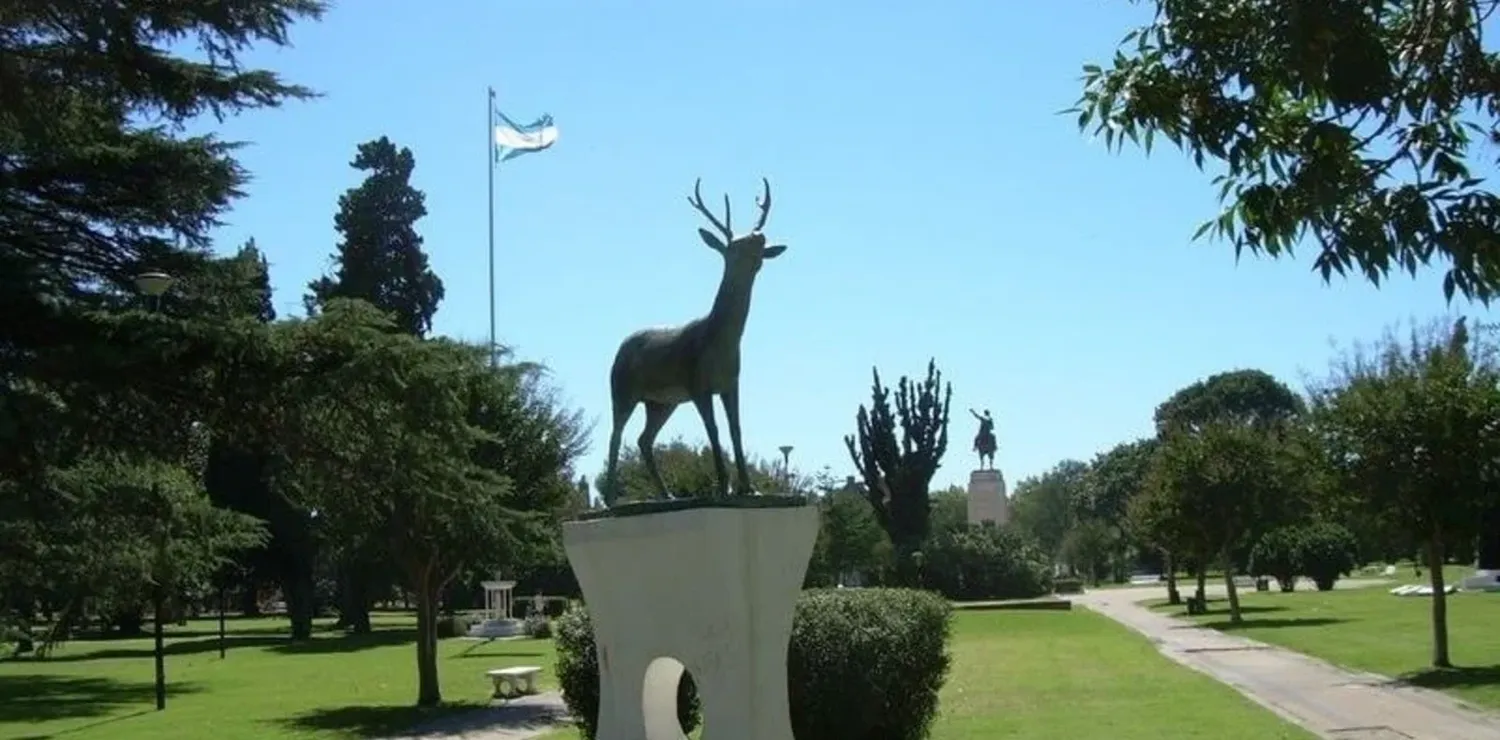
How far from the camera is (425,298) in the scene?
53625mm

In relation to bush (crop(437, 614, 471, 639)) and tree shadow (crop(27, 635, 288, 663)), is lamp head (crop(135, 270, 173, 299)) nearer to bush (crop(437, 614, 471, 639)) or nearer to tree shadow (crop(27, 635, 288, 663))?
tree shadow (crop(27, 635, 288, 663))

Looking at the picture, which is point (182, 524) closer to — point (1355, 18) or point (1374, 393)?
point (1374, 393)

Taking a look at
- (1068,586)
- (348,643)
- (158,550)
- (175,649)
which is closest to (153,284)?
(158,550)

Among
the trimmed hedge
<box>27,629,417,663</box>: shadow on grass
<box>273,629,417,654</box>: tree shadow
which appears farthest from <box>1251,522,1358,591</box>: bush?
the trimmed hedge

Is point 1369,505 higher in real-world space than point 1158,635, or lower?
higher

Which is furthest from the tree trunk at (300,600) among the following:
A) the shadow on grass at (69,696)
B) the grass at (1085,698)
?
the grass at (1085,698)

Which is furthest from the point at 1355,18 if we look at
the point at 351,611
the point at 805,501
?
the point at 351,611

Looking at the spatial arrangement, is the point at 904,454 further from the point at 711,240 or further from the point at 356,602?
the point at 711,240

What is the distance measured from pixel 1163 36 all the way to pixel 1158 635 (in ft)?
91.5

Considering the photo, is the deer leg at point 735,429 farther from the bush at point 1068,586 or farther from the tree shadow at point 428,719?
the bush at point 1068,586

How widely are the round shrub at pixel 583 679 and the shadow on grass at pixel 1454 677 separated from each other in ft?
30.8

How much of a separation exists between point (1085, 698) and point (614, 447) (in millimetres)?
10085

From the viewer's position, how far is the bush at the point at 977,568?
5175cm

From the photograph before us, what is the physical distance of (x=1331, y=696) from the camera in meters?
18.7
